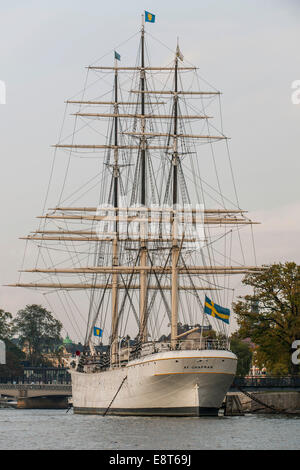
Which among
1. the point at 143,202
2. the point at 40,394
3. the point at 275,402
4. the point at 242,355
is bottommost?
the point at 275,402

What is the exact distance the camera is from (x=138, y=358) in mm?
95688

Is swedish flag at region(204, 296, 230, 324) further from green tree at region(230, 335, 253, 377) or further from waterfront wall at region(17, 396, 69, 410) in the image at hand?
waterfront wall at region(17, 396, 69, 410)

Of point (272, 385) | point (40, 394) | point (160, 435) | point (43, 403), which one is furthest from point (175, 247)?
point (43, 403)

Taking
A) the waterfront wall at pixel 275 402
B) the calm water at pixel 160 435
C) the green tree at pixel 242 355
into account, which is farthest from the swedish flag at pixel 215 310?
the green tree at pixel 242 355

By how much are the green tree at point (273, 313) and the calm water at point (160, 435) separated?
2411 cm

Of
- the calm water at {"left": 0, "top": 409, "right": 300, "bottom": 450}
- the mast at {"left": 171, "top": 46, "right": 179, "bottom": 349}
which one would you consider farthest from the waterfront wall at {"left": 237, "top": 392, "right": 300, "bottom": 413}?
the mast at {"left": 171, "top": 46, "right": 179, "bottom": 349}

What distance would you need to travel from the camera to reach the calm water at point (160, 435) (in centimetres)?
6097

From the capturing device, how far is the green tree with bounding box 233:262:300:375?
366 feet

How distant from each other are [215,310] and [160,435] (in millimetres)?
21023

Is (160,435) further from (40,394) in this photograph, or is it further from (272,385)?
(40,394)

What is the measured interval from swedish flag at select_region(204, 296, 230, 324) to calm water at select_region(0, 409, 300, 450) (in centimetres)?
834

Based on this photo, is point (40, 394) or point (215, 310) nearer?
point (215, 310)

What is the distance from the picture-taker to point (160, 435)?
67062 millimetres

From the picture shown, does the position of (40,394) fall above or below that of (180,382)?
above
